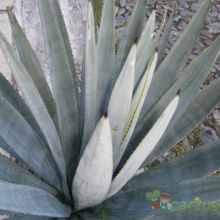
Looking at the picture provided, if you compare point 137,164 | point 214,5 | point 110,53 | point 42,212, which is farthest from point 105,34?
point 214,5

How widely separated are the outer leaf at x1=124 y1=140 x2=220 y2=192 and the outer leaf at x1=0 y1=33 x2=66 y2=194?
0.30 m

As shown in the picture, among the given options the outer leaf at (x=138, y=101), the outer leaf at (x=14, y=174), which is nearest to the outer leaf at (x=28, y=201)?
the outer leaf at (x=14, y=174)

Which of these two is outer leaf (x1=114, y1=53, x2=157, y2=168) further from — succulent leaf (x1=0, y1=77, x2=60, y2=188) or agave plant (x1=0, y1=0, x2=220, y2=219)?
succulent leaf (x1=0, y1=77, x2=60, y2=188)

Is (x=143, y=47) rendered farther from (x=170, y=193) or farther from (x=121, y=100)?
(x=170, y=193)

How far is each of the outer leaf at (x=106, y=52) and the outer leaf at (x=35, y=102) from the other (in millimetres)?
212

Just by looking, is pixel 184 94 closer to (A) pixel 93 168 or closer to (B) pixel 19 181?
(A) pixel 93 168

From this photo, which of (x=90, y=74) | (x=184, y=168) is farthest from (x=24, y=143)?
(x=184, y=168)

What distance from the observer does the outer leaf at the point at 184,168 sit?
178 centimetres

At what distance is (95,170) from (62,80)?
1.45 ft

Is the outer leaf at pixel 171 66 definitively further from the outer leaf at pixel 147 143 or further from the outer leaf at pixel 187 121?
the outer leaf at pixel 147 143

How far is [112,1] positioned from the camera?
1783 mm

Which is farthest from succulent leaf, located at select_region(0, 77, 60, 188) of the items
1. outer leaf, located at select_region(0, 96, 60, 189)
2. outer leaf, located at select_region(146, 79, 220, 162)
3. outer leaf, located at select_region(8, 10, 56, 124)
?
outer leaf, located at select_region(146, 79, 220, 162)

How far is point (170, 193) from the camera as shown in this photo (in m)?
1.66

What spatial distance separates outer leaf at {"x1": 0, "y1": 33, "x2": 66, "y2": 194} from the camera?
1551 mm
